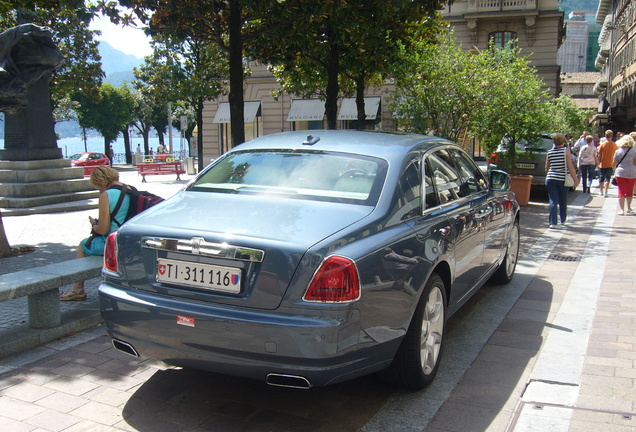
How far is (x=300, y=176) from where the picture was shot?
13.5ft

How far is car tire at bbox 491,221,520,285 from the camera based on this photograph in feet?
22.0

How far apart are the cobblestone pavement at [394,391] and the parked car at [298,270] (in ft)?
1.10

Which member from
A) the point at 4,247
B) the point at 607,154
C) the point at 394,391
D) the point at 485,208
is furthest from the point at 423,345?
the point at 607,154

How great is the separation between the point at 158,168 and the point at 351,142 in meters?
23.9

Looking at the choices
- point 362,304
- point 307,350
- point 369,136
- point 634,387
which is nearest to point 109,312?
point 307,350

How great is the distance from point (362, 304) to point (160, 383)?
1704 mm

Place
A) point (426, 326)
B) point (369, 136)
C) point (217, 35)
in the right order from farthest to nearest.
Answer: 1. point (217, 35)
2. point (369, 136)
3. point (426, 326)

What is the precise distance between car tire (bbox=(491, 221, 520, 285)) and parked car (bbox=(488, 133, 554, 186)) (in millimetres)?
8687

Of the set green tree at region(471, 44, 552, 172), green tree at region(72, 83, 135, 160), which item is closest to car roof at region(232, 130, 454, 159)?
green tree at region(471, 44, 552, 172)

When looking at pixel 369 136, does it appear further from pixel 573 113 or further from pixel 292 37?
pixel 573 113

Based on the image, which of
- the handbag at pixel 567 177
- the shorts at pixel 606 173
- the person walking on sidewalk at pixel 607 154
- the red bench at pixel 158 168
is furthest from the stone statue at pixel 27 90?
the shorts at pixel 606 173

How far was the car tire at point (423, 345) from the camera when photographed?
3740mm

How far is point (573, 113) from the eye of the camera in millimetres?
54188

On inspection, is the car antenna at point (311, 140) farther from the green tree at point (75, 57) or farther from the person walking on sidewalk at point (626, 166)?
the green tree at point (75, 57)
